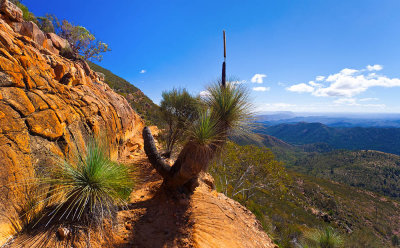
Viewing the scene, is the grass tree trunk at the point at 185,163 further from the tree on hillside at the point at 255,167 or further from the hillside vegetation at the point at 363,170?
the hillside vegetation at the point at 363,170

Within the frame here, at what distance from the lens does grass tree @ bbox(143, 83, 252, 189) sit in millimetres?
4629

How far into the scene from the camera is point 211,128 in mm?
4684

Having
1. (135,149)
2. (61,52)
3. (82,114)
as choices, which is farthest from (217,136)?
(61,52)

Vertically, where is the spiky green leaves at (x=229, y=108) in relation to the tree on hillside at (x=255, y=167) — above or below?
above

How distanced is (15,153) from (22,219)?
1.22 m

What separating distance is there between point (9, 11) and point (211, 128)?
36.2 ft

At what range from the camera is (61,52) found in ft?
34.6

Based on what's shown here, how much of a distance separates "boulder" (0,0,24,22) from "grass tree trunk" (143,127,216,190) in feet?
30.3

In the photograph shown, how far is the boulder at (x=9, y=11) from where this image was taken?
721 centimetres

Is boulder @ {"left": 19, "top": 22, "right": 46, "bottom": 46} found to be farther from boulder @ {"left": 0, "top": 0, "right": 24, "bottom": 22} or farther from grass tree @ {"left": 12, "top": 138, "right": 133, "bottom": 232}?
grass tree @ {"left": 12, "top": 138, "right": 133, "bottom": 232}

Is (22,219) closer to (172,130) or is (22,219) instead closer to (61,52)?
(172,130)

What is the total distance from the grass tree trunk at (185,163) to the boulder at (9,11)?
30.3ft

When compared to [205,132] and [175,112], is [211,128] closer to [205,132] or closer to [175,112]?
[205,132]

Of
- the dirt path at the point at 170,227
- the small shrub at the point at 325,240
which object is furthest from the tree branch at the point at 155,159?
the small shrub at the point at 325,240
